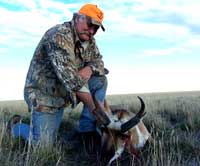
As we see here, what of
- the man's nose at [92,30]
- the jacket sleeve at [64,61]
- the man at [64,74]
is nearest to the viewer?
the jacket sleeve at [64,61]

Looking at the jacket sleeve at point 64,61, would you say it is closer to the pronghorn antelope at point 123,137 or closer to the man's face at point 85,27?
the man's face at point 85,27

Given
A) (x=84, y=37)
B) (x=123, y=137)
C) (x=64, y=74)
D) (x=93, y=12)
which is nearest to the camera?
(x=123, y=137)

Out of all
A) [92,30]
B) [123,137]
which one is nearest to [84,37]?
[92,30]

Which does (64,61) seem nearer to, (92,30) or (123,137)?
(92,30)

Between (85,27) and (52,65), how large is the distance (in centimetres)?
69

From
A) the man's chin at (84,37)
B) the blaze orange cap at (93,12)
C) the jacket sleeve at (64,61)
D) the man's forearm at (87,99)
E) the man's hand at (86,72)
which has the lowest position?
the man's forearm at (87,99)

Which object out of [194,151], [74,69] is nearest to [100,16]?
[74,69]

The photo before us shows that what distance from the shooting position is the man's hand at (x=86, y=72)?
6406 mm

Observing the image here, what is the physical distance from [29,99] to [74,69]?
1.26 m

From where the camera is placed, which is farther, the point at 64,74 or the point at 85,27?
the point at 85,27

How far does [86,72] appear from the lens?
260 inches

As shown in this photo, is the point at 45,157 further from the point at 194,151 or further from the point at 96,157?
the point at 194,151

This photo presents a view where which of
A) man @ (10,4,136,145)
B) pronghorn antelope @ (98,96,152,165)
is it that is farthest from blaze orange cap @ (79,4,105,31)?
pronghorn antelope @ (98,96,152,165)

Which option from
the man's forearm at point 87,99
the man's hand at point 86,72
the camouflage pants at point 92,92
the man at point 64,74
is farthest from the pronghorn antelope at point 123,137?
the camouflage pants at point 92,92
